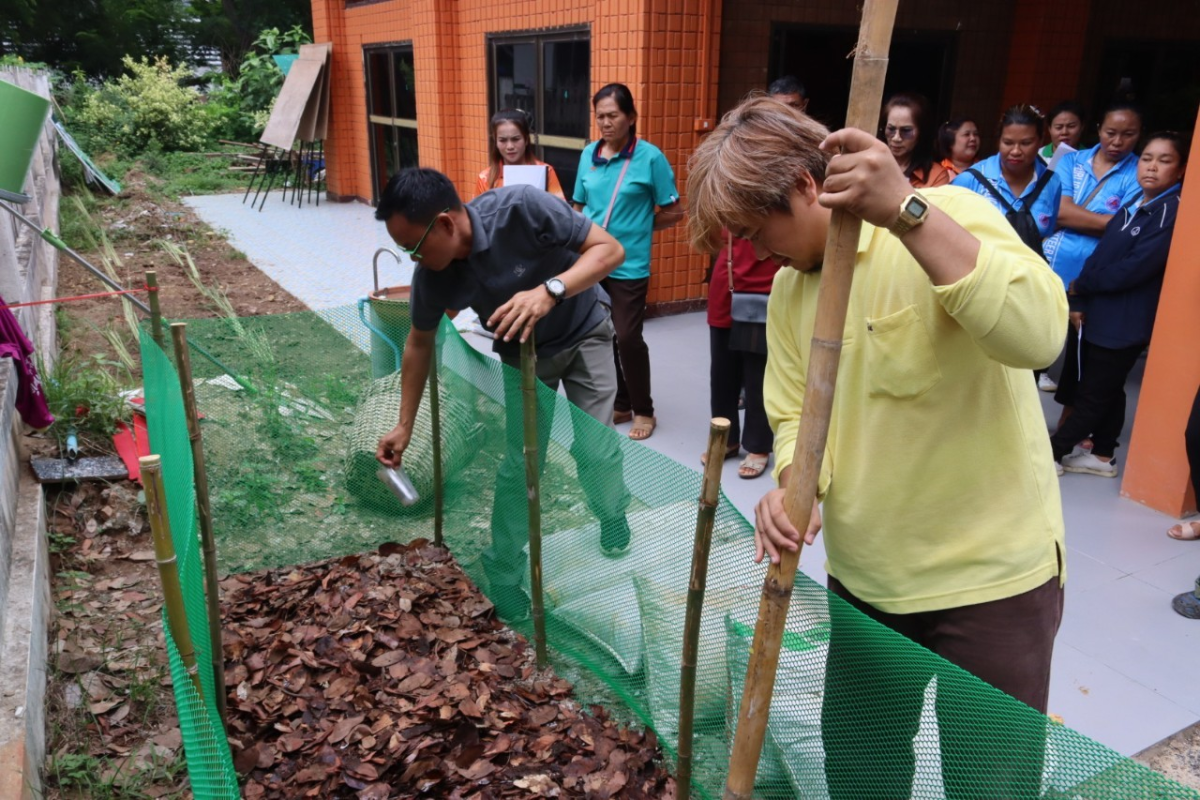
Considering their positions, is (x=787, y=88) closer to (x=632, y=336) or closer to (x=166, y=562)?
(x=632, y=336)

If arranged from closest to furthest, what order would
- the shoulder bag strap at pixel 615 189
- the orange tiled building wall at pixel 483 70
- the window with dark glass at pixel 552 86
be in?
the shoulder bag strap at pixel 615 189 < the orange tiled building wall at pixel 483 70 < the window with dark glass at pixel 552 86

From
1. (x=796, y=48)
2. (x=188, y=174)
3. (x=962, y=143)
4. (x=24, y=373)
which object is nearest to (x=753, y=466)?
(x=962, y=143)

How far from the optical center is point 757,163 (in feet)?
5.14

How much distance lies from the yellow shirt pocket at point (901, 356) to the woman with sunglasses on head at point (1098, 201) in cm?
375

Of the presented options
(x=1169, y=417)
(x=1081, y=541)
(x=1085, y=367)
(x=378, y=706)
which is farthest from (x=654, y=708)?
(x=1085, y=367)

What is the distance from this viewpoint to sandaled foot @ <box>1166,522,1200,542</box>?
4000 millimetres

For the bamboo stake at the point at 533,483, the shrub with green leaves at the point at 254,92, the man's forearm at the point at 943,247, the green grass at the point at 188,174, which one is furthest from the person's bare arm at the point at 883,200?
the shrub with green leaves at the point at 254,92

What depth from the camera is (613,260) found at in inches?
126

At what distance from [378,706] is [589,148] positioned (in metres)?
3.47

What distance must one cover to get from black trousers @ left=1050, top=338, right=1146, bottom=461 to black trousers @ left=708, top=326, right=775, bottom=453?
4.62 ft

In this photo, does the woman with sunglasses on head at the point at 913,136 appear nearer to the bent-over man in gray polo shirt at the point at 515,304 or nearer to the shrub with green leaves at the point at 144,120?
the bent-over man in gray polo shirt at the point at 515,304

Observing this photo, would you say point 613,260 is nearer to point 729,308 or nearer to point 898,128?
point 729,308

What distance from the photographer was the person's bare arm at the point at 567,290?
2.78 metres

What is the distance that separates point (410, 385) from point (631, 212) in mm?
2300
